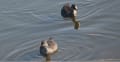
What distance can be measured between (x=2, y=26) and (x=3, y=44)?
1.82 m

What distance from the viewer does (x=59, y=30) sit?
15.0 metres

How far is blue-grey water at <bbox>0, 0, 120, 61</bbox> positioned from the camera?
1295 centimetres

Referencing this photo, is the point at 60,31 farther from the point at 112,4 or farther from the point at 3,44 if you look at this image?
the point at 112,4

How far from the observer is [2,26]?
15883mm

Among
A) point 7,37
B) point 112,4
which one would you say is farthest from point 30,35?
point 112,4

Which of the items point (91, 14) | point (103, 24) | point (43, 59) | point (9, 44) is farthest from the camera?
point (91, 14)

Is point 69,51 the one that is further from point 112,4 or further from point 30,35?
point 112,4

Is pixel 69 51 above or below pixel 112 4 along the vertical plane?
below

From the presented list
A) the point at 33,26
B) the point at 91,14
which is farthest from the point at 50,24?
the point at 91,14

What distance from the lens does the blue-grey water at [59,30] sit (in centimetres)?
1295

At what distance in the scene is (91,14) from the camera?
1633cm

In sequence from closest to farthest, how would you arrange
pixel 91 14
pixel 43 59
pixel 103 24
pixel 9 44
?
pixel 43 59
pixel 9 44
pixel 103 24
pixel 91 14

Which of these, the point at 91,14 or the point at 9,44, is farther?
the point at 91,14

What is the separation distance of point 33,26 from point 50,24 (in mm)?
700
